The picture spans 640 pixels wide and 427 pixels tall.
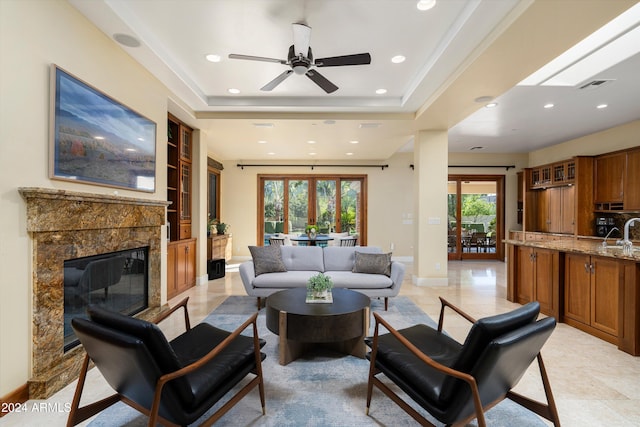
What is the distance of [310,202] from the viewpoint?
28.0 feet

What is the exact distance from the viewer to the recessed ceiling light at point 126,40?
2763mm

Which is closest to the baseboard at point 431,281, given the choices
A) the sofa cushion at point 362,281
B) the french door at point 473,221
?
the sofa cushion at point 362,281

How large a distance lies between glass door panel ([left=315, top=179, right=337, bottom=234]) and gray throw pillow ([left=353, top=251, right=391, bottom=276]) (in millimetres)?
4260

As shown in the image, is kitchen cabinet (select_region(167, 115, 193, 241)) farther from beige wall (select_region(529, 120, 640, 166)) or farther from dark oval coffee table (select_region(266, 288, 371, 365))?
beige wall (select_region(529, 120, 640, 166))

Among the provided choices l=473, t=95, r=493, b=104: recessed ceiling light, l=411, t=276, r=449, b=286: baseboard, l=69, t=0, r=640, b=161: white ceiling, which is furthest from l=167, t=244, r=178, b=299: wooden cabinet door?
l=473, t=95, r=493, b=104: recessed ceiling light

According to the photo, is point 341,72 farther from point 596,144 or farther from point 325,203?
point 596,144

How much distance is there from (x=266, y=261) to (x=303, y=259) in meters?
0.59

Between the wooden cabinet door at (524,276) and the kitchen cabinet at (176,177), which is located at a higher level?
the kitchen cabinet at (176,177)

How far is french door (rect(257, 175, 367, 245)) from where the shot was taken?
8.50 metres

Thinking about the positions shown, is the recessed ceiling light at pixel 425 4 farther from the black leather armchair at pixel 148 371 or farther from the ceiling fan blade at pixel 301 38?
the black leather armchair at pixel 148 371

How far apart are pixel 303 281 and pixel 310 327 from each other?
5.08ft

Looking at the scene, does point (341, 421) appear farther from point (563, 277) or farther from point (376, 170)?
point (376, 170)

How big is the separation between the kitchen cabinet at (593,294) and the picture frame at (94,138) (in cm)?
498

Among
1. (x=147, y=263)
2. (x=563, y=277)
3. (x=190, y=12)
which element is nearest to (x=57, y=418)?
(x=147, y=263)
